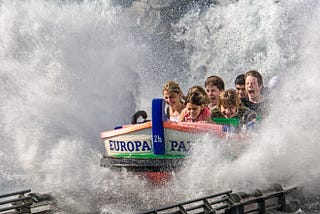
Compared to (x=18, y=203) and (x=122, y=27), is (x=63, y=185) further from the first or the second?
(x=122, y=27)

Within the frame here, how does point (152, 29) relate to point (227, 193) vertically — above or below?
above

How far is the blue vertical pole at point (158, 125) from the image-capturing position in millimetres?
8055

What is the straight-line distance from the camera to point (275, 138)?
7.79 metres

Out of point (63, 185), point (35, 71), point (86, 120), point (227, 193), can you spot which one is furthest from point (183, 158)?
point (35, 71)

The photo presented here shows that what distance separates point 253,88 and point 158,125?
201 cm

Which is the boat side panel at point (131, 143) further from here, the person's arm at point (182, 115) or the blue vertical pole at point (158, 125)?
the person's arm at point (182, 115)

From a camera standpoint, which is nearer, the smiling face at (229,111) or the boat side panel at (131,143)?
the boat side panel at (131,143)

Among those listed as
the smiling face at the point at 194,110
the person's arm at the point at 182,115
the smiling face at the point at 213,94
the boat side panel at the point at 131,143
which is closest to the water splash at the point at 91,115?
the boat side panel at the point at 131,143

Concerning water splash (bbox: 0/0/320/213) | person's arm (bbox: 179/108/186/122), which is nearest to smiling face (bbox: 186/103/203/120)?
person's arm (bbox: 179/108/186/122)

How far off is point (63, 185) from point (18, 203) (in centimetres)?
83

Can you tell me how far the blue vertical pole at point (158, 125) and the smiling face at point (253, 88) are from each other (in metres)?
1.85

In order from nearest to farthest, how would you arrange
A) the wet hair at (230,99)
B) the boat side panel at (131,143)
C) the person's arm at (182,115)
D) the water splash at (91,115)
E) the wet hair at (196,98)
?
the water splash at (91,115) < the boat side panel at (131,143) < the wet hair at (196,98) < the wet hair at (230,99) < the person's arm at (182,115)

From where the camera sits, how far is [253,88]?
9305 millimetres

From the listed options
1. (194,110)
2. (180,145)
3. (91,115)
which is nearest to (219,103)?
(194,110)
